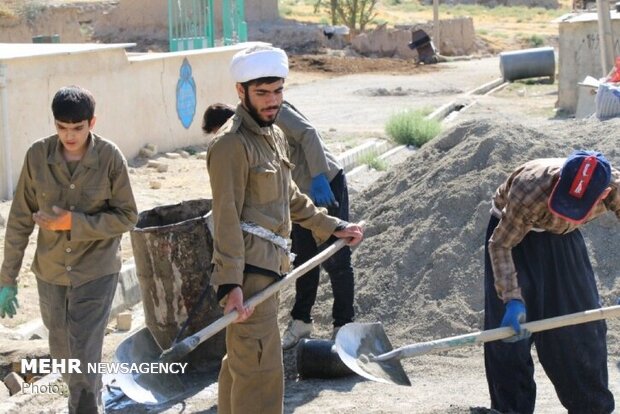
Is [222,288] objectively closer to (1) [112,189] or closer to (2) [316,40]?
(1) [112,189]

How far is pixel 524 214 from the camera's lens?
4.47 m

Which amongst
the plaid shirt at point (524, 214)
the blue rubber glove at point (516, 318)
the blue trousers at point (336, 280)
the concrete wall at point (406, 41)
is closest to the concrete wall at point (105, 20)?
the concrete wall at point (406, 41)

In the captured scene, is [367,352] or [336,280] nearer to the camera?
[367,352]

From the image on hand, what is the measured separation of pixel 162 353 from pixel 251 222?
34.5 inches

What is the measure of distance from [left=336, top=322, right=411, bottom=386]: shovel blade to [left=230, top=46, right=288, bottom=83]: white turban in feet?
4.42

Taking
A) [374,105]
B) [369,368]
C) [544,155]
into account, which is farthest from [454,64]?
[369,368]

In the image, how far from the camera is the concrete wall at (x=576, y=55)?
19.3 metres

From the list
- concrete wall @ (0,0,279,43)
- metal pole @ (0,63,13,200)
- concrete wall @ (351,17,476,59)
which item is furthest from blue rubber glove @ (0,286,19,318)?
concrete wall @ (351,17,476,59)

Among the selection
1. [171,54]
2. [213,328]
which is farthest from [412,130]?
[213,328]

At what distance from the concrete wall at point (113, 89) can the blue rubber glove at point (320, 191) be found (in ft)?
19.7

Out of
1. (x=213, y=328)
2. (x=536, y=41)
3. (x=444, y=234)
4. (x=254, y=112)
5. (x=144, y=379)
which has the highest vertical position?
(x=254, y=112)

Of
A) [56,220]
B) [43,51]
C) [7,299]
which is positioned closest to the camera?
[56,220]

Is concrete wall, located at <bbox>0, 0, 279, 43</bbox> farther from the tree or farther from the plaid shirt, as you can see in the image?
the plaid shirt

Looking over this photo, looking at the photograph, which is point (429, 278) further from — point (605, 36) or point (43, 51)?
point (605, 36)
